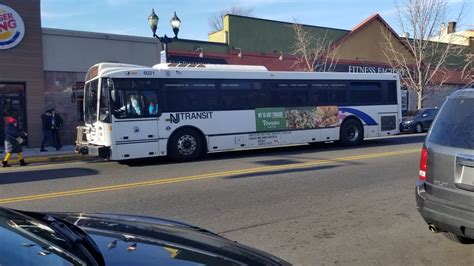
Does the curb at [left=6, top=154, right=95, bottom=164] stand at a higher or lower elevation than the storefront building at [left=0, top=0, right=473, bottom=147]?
lower

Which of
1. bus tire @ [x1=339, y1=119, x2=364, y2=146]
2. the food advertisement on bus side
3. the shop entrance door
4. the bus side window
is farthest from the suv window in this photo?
the shop entrance door

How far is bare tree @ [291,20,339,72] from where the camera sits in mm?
29719

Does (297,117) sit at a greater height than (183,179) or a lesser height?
greater

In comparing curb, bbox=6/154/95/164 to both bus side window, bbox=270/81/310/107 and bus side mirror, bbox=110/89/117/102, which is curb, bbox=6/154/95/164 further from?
bus side window, bbox=270/81/310/107

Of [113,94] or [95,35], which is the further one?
[95,35]

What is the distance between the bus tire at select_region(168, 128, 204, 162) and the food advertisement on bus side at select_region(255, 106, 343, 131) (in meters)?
2.33

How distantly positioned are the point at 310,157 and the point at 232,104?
3056 millimetres

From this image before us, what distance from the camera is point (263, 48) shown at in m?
28.7

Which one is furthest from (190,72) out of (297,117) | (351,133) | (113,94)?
(351,133)

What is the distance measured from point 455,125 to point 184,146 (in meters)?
9.77

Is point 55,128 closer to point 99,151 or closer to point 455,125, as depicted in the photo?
point 99,151

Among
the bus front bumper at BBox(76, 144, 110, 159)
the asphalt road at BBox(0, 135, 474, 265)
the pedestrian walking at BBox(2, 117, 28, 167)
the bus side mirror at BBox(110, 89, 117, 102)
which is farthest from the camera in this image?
the pedestrian walking at BBox(2, 117, 28, 167)

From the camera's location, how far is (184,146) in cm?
1383

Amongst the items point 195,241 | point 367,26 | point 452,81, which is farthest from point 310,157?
point 452,81
